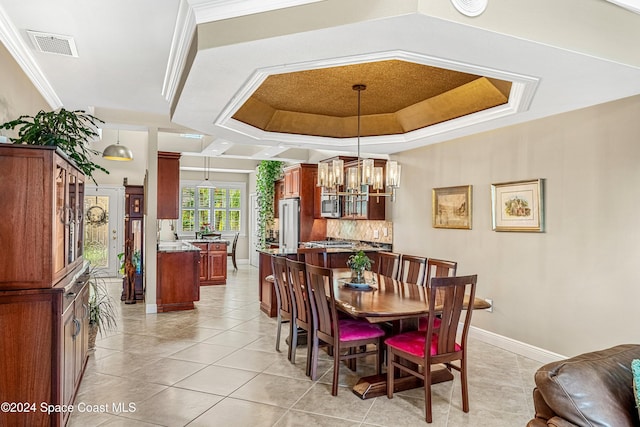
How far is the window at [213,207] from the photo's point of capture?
36.5 feet

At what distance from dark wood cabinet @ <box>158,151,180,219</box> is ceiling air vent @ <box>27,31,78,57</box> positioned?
9.27 feet

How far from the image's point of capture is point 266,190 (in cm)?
956

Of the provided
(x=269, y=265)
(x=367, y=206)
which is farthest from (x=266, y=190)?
(x=269, y=265)

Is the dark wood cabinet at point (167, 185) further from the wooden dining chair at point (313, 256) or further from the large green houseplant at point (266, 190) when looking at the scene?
the large green houseplant at point (266, 190)

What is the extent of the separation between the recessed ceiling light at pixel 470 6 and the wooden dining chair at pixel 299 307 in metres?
2.21

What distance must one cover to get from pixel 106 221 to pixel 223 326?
18.6 feet

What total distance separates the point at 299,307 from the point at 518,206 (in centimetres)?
261

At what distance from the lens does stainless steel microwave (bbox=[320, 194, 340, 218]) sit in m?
7.04

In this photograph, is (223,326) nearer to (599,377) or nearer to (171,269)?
(171,269)

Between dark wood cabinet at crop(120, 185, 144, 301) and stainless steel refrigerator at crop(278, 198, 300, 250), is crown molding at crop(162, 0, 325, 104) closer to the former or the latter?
dark wood cabinet at crop(120, 185, 144, 301)

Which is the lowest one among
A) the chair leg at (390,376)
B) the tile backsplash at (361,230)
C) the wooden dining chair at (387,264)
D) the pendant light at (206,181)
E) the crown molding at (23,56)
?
the chair leg at (390,376)

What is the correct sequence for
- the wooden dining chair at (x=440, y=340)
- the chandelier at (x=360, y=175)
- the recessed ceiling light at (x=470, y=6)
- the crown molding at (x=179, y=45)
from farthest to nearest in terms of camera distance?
the chandelier at (x=360, y=175) < the wooden dining chair at (x=440, y=340) < the crown molding at (x=179, y=45) < the recessed ceiling light at (x=470, y=6)

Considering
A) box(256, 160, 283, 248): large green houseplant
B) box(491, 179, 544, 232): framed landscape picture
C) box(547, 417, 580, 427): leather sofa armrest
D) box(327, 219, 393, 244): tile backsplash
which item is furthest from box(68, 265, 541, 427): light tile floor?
box(256, 160, 283, 248): large green houseplant

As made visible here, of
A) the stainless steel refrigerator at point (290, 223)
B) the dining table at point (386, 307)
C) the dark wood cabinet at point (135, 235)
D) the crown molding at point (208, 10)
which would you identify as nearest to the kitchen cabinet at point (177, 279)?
the dark wood cabinet at point (135, 235)
